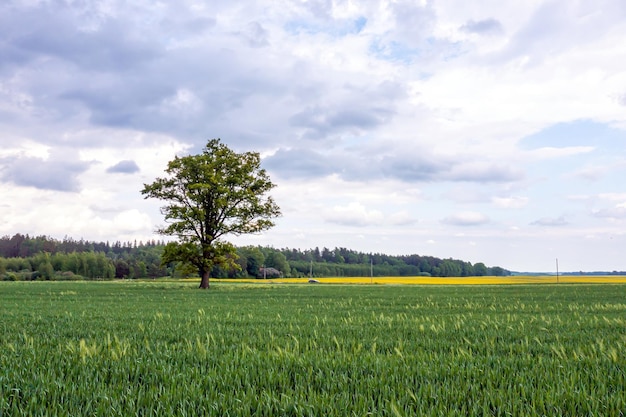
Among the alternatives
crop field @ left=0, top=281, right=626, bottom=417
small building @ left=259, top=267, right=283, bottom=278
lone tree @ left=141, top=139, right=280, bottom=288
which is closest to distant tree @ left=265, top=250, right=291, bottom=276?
small building @ left=259, top=267, right=283, bottom=278

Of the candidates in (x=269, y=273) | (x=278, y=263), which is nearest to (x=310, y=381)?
(x=269, y=273)

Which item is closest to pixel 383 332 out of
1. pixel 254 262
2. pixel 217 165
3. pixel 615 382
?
pixel 615 382

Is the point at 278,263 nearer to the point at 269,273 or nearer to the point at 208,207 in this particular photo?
the point at 269,273

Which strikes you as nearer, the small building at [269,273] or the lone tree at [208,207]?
the lone tree at [208,207]

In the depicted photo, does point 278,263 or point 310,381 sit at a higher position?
point 278,263

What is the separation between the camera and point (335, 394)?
4.31 meters

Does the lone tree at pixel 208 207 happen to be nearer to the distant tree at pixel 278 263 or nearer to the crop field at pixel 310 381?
the crop field at pixel 310 381

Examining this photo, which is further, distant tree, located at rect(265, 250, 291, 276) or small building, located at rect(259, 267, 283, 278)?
distant tree, located at rect(265, 250, 291, 276)

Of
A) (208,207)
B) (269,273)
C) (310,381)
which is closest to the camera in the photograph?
(310,381)

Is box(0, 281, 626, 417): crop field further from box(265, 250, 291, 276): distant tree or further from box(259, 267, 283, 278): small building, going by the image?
box(265, 250, 291, 276): distant tree

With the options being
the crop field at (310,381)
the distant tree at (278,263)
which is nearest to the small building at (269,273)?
the distant tree at (278,263)

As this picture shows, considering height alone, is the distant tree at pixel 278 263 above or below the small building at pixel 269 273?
above

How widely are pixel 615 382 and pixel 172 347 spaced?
5841mm

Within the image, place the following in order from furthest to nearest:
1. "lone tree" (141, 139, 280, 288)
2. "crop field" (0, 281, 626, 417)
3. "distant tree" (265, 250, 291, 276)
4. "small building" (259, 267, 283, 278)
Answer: "distant tree" (265, 250, 291, 276)
"small building" (259, 267, 283, 278)
"lone tree" (141, 139, 280, 288)
"crop field" (0, 281, 626, 417)
